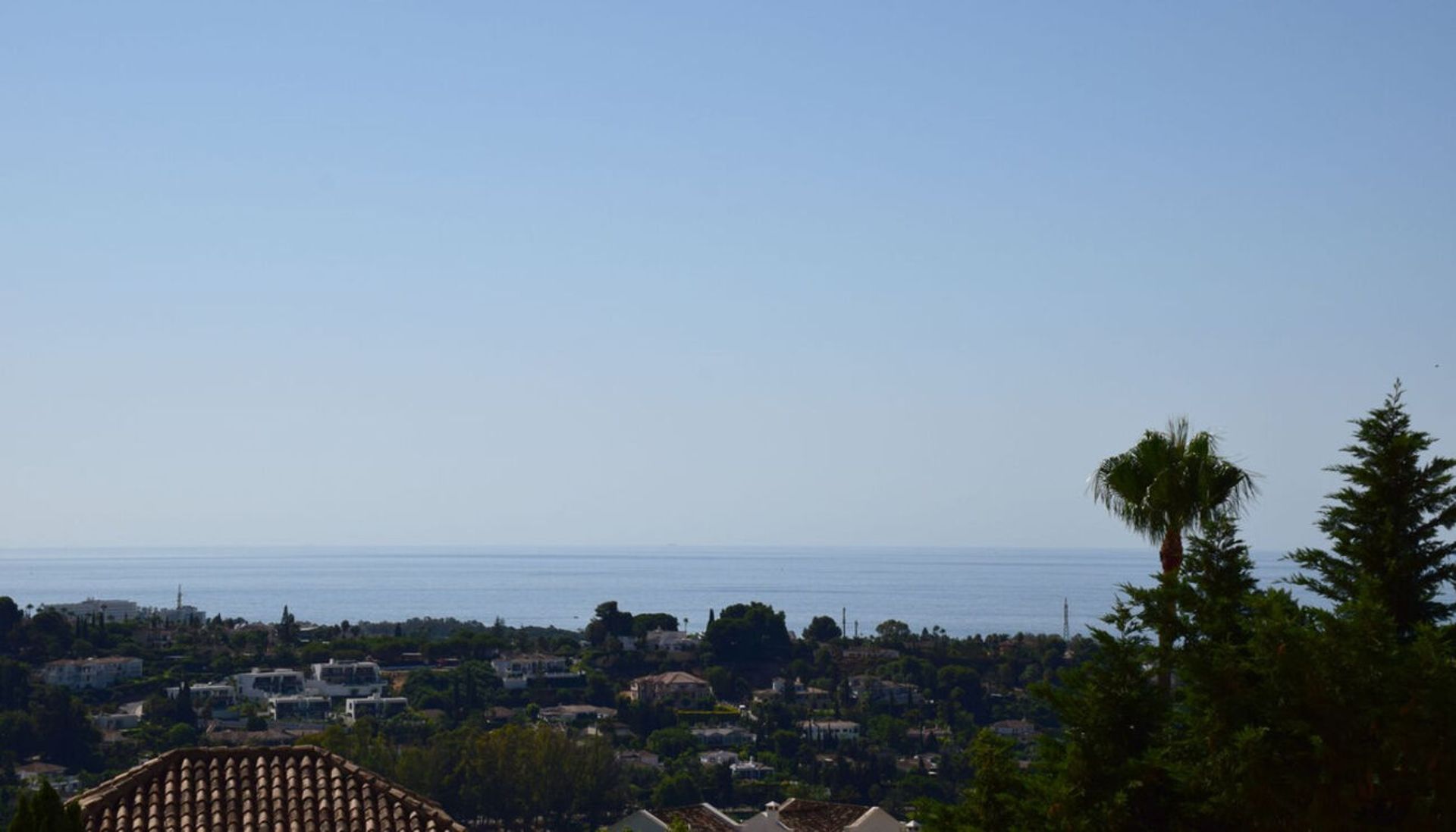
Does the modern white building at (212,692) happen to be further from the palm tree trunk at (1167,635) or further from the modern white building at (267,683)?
the palm tree trunk at (1167,635)

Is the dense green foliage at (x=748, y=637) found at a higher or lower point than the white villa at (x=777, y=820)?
higher

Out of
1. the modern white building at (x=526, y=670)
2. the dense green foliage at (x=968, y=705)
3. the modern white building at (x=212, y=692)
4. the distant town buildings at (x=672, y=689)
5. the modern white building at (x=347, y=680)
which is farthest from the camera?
the modern white building at (x=526, y=670)

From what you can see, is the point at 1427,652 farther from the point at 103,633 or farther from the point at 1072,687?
the point at 103,633

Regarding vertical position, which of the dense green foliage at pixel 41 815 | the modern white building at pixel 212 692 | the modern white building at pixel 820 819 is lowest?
the modern white building at pixel 212 692

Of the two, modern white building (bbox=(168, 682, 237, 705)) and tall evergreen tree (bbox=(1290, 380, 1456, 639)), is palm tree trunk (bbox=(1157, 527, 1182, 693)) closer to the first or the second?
tall evergreen tree (bbox=(1290, 380, 1456, 639))

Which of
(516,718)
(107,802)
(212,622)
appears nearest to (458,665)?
(516,718)

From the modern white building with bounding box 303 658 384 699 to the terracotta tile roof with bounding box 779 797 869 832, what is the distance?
71430mm

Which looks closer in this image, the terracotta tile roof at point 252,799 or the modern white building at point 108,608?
the terracotta tile roof at point 252,799

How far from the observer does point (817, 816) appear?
54.0 meters

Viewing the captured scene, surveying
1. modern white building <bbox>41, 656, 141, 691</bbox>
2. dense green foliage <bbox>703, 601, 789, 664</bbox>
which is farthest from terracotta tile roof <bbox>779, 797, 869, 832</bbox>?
dense green foliage <bbox>703, 601, 789, 664</bbox>

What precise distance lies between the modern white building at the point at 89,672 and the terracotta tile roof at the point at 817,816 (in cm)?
7018

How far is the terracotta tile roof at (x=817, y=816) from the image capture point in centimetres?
5216

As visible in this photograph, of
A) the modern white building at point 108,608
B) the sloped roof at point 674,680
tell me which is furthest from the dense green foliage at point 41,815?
the modern white building at point 108,608

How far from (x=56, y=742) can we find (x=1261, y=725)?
281ft
